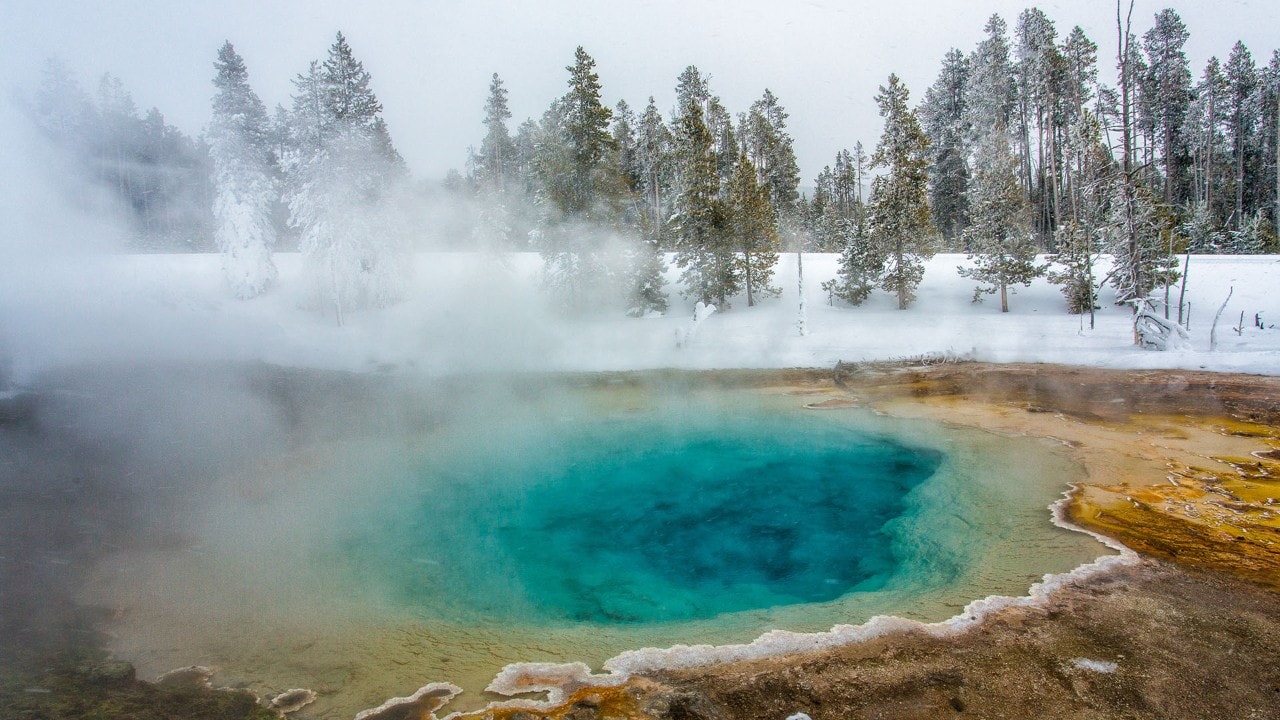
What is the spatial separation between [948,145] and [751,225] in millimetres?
21712

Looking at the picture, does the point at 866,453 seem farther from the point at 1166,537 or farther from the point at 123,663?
the point at 123,663

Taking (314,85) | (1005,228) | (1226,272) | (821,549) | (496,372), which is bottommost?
(821,549)

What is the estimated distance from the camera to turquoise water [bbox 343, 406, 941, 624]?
25.0 ft

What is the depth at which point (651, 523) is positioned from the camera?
9984mm

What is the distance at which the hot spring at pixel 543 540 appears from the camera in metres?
6.40

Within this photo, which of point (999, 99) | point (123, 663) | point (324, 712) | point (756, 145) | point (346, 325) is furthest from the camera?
point (756, 145)

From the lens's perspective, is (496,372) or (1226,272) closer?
(496,372)

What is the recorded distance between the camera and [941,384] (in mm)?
17812

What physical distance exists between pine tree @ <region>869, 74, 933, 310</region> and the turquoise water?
1359 centimetres

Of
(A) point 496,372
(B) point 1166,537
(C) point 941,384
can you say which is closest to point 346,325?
(A) point 496,372

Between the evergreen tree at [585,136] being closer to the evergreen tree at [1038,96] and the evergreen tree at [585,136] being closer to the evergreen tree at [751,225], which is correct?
the evergreen tree at [751,225]

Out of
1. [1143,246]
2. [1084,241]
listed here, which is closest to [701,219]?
[1084,241]

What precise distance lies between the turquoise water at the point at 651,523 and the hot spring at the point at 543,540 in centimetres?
5

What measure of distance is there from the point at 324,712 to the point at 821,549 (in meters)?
6.39
